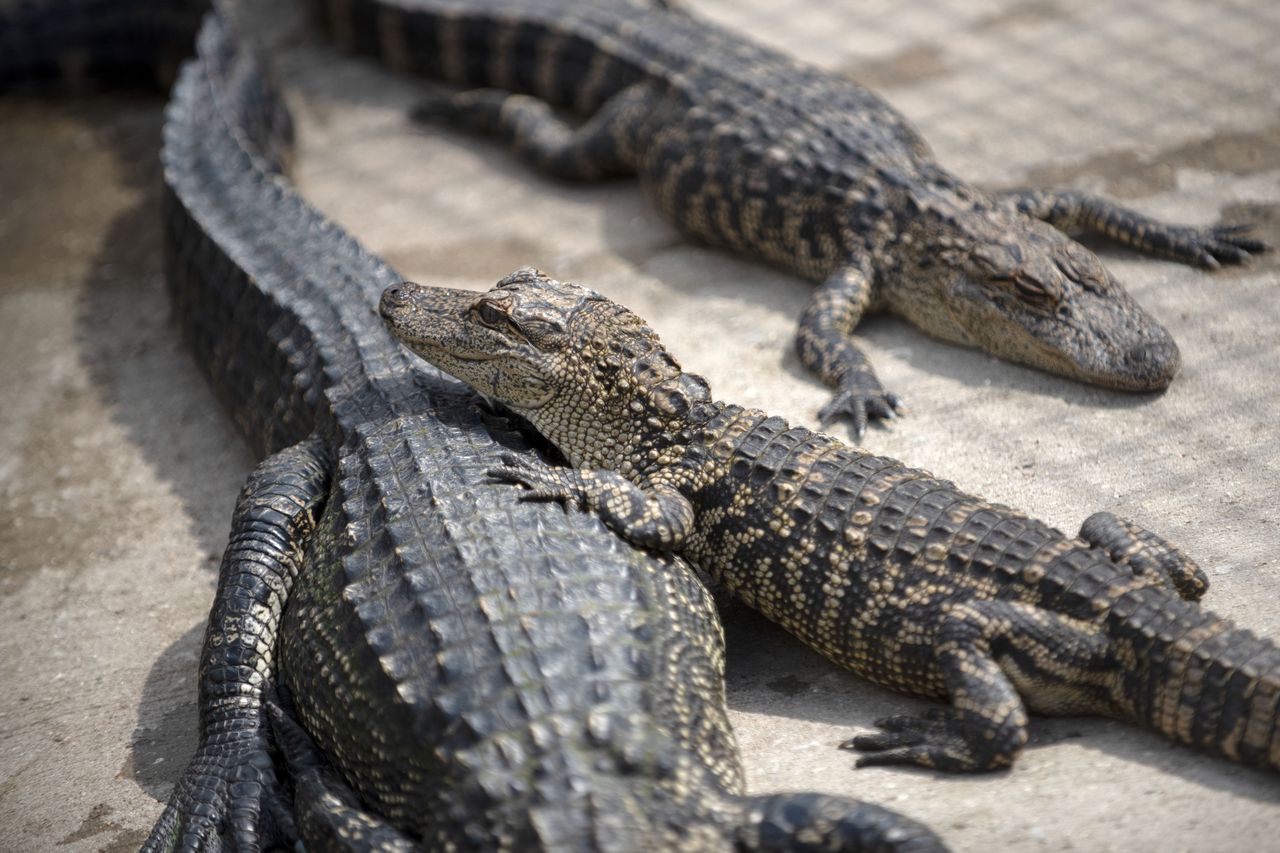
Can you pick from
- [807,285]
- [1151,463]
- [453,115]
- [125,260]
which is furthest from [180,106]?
[1151,463]

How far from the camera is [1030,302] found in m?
4.33

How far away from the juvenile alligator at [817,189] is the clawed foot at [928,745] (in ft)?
4.41

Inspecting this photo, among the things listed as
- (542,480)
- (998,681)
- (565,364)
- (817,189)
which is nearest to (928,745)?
(998,681)

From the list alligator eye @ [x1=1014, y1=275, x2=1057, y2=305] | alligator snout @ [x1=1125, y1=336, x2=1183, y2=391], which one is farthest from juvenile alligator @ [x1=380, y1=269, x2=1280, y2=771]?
alligator eye @ [x1=1014, y1=275, x2=1057, y2=305]

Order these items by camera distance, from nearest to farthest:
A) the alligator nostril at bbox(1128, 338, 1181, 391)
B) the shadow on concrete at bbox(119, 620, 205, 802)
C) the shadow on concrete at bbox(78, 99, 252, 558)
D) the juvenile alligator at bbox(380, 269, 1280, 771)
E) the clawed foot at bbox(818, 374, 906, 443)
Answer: the juvenile alligator at bbox(380, 269, 1280, 771) < the shadow on concrete at bbox(119, 620, 205, 802) < the alligator nostril at bbox(1128, 338, 1181, 391) < the clawed foot at bbox(818, 374, 906, 443) < the shadow on concrete at bbox(78, 99, 252, 558)

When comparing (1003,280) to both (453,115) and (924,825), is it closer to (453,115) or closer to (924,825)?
(924,825)

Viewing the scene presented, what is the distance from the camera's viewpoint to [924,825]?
2619 millimetres

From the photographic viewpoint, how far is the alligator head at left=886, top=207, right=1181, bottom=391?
416cm

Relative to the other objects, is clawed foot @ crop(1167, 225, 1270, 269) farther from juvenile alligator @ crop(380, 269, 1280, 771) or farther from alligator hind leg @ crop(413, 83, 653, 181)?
alligator hind leg @ crop(413, 83, 653, 181)

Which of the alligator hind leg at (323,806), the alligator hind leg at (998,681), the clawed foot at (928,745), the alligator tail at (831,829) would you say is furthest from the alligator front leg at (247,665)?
the alligator hind leg at (998,681)

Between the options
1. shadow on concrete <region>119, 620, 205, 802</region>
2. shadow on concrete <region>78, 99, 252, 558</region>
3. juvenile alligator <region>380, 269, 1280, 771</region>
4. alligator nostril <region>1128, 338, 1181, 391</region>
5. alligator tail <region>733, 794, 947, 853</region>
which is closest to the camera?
alligator tail <region>733, 794, 947, 853</region>

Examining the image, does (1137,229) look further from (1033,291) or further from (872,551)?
(872,551)

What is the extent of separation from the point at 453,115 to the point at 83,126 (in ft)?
7.63

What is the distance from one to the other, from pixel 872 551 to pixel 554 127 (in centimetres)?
378
